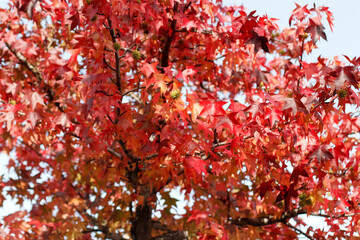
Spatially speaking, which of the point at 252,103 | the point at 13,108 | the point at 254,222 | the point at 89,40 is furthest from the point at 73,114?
the point at 254,222

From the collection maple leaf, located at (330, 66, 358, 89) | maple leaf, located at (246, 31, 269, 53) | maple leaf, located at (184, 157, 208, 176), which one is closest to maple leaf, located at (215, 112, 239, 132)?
maple leaf, located at (184, 157, 208, 176)

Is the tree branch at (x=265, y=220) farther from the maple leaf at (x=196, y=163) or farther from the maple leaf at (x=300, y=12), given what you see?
the maple leaf at (x=300, y=12)

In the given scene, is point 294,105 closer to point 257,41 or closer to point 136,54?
point 257,41

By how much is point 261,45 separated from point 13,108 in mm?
2840

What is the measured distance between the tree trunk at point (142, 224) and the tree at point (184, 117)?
0.05 ft

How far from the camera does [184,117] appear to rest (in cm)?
313

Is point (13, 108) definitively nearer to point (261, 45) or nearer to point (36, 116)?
point (36, 116)

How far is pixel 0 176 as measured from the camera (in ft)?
20.7

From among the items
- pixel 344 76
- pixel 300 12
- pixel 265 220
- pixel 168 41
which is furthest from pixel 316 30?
pixel 265 220

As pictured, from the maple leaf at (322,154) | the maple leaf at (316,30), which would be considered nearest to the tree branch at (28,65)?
the maple leaf at (316,30)

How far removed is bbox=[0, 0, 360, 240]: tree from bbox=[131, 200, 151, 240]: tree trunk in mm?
16

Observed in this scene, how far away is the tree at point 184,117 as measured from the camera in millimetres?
3115

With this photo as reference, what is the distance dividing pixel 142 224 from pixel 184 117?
2994mm

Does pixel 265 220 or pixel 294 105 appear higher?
pixel 294 105
